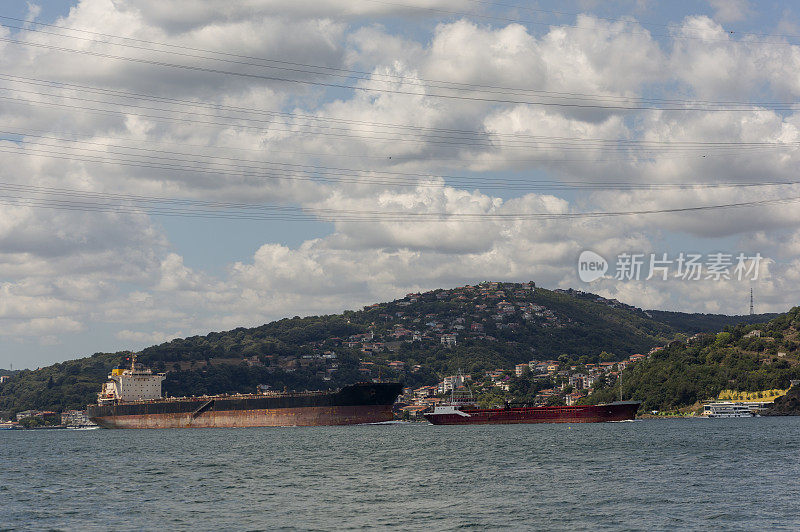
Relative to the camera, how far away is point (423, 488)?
48625 millimetres

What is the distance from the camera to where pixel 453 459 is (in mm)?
67125

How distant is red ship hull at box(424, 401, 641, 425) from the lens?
5428 inches

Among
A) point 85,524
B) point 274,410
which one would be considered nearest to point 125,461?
point 85,524

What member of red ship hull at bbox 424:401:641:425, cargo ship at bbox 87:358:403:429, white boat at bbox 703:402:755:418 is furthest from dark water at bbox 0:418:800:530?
white boat at bbox 703:402:755:418

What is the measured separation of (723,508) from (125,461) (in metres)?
54.7

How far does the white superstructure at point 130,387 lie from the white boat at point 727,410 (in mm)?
120151

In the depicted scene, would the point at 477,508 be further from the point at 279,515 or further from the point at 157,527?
the point at 157,527

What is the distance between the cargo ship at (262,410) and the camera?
13525 centimetres

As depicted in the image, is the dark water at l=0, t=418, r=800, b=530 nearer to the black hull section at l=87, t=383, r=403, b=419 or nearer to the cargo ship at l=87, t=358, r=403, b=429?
the black hull section at l=87, t=383, r=403, b=419

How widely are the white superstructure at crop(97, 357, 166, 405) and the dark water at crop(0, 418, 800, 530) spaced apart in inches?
3387

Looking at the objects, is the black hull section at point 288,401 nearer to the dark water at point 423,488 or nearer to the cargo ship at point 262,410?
the cargo ship at point 262,410

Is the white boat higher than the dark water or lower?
lower

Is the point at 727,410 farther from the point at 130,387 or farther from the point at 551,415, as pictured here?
the point at 130,387

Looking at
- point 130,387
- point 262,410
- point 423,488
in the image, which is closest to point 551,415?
point 262,410
